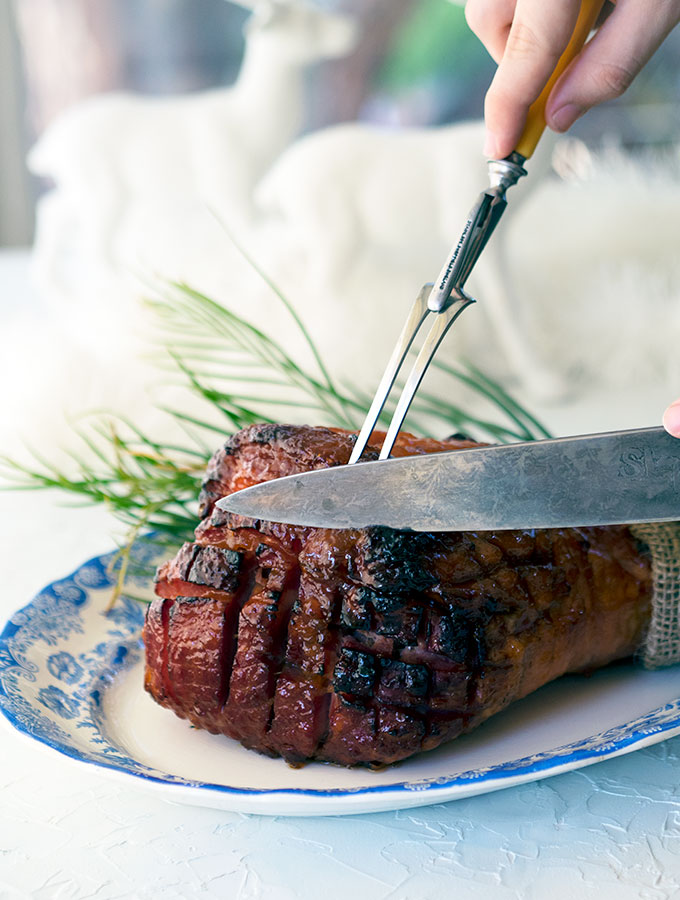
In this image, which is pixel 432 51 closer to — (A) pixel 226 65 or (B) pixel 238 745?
(A) pixel 226 65

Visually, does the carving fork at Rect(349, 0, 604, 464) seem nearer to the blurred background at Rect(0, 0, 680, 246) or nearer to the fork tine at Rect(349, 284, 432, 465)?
the fork tine at Rect(349, 284, 432, 465)

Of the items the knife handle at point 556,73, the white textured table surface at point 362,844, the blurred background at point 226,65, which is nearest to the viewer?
the white textured table surface at point 362,844

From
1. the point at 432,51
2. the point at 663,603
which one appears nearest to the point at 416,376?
the point at 663,603

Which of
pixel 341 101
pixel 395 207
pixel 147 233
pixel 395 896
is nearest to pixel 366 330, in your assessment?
pixel 395 207

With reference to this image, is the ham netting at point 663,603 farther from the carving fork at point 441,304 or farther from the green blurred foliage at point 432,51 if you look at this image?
the green blurred foliage at point 432,51

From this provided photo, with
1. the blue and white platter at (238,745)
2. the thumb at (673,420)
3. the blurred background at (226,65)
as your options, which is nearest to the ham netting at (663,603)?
the blue and white platter at (238,745)

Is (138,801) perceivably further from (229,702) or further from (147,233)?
(147,233)

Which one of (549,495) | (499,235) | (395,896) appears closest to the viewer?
(395,896)

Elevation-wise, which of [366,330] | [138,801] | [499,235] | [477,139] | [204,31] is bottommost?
[138,801]
